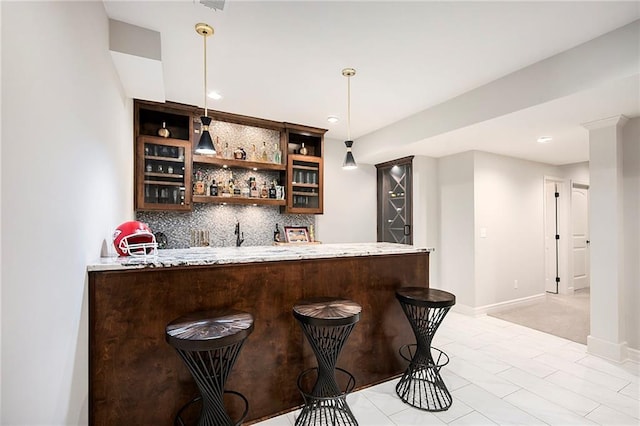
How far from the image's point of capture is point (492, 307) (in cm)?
452

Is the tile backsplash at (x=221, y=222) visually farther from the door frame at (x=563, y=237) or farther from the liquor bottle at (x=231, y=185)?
the door frame at (x=563, y=237)

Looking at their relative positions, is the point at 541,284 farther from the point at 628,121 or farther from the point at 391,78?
the point at 391,78

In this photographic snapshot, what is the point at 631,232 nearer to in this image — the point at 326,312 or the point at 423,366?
the point at 423,366

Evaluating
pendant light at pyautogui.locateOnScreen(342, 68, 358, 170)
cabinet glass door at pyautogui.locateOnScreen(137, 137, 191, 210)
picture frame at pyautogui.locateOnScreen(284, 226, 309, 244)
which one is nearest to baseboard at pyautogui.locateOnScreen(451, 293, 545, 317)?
picture frame at pyautogui.locateOnScreen(284, 226, 309, 244)

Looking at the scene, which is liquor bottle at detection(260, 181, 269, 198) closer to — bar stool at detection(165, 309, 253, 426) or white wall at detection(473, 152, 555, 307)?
bar stool at detection(165, 309, 253, 426)

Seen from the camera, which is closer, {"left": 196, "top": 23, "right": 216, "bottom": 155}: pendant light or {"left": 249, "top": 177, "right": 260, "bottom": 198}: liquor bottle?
{"left": 196, "top": 23, "right": 216, "bottom": 155}: pendant light

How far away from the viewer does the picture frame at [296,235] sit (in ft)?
14.6

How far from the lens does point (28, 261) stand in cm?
96

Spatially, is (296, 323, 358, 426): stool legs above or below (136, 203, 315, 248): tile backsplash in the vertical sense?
below

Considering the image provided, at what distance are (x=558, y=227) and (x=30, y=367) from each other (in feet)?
24.0

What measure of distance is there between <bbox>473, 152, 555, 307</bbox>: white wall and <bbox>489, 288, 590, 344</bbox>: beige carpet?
242 mm

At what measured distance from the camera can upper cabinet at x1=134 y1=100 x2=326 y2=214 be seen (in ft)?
11.5

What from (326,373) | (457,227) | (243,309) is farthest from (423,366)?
(457,227)

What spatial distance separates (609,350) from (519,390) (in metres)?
1.37
